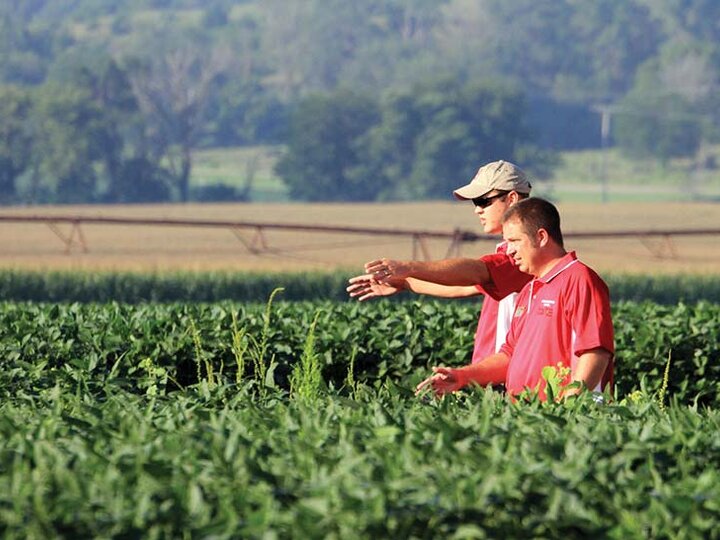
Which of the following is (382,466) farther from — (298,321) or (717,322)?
(717,322)

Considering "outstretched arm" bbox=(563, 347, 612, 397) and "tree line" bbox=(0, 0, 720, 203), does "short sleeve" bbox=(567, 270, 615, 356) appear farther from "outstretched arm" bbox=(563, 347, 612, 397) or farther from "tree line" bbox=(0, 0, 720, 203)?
"tree line" bbox=(0, 0, 720, 203)

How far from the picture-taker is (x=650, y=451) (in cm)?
389

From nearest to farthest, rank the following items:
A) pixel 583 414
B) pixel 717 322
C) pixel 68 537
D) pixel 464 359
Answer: pixel 68 537 < pixel 583 414 < pixel 464 359 < pixel 717 322

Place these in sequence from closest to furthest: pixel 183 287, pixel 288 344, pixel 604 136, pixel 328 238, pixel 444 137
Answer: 1. pixel 288 344
2. pixel 183 287
3. pixel 328 238
4. pixel 444 137
5. pixel 604 136

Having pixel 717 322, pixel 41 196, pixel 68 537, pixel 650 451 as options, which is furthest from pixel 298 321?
pixel 41 196

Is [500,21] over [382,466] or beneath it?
over

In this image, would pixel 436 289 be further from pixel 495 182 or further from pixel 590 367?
pixel 590 367

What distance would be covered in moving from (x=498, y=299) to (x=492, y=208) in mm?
359

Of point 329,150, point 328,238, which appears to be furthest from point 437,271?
point 329,150

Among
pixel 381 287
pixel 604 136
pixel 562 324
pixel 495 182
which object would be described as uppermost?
pixel 495 182

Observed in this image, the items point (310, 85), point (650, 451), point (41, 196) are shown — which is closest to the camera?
point (650, 451)

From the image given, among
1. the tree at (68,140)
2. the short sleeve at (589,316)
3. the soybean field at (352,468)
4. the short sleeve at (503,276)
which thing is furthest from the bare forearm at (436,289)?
the tree at (68,140)

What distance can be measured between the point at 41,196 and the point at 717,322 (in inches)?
4028

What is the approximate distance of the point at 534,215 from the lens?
5.23 m
